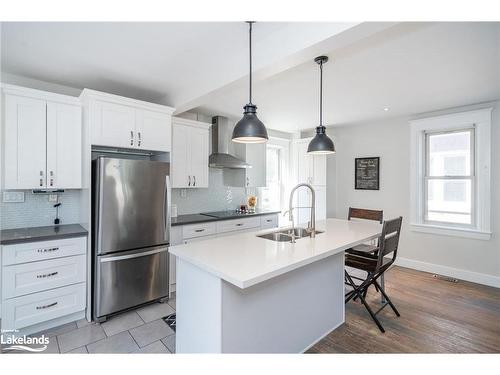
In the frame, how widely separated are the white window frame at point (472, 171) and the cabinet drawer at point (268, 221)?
2.21m

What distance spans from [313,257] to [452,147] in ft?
11.6

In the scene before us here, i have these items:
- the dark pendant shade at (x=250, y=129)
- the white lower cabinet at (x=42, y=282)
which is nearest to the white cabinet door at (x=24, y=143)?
the white lower cabinet at (x=42, y=282)

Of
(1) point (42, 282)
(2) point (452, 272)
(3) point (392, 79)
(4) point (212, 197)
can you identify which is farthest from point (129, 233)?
(2) point (452, 272)

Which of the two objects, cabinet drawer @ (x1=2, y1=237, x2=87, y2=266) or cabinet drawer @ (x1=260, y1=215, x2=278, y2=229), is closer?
cabinet drawer @ (x1=2, y1=237, x2=87, y2=266)

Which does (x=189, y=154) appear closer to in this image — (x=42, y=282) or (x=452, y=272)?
(x=42, y=282)

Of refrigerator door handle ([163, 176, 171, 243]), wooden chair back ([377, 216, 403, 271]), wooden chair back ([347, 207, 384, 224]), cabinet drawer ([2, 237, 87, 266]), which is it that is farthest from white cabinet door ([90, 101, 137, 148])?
wooden chair back ([347, 207, 384, 224])

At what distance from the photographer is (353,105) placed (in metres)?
3.62

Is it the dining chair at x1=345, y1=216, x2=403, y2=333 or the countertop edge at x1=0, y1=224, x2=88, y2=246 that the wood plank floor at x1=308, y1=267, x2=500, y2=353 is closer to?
the dining chair at x1=345, y1=216, x2=403, y2=333

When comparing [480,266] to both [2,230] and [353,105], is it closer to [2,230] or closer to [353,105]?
[353,105]

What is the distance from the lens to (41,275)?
2240 millimetres

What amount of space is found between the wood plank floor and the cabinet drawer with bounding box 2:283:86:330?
2207 mm

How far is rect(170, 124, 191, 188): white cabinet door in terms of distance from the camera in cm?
341

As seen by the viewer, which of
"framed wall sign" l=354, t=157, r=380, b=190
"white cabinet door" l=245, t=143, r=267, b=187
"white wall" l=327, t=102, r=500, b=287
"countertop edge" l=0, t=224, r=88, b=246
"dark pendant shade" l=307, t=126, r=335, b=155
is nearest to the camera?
"countertop edge" l=0, t=224, r=88, b=246

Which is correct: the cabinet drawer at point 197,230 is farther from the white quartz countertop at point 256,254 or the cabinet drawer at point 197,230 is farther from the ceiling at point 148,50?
the ceiling at point 148,50
